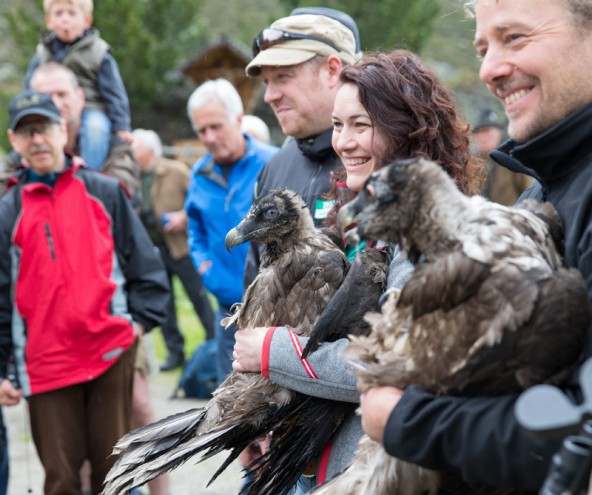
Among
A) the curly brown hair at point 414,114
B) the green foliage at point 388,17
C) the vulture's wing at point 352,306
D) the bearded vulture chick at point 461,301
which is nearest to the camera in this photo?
the bearded vulture chick at point 461,301

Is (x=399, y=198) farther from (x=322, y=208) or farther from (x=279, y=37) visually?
(x=279, y=37)

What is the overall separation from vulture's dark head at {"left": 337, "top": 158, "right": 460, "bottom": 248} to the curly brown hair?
91 centimetres

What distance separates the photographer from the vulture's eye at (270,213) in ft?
11.7

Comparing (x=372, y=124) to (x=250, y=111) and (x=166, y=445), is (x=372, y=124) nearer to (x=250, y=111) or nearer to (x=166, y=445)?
(x=166, y=445)

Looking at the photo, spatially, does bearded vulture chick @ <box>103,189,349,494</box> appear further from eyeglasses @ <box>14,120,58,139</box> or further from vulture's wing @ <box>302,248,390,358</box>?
eyeglasses @ <box>14,120,58,139</box>

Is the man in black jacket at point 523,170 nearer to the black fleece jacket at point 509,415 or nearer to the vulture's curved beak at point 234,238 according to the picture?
the black fleece jacket at point 509,415

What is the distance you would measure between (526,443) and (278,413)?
1450mm

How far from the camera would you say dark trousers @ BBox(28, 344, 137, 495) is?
17.0ft

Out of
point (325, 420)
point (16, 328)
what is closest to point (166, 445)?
point (325, 420)

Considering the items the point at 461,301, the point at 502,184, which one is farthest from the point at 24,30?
the point at 461,301

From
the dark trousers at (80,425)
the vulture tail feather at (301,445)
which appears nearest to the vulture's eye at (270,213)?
the vulture tail feather at (301,445)

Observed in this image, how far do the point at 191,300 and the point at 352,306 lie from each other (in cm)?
828

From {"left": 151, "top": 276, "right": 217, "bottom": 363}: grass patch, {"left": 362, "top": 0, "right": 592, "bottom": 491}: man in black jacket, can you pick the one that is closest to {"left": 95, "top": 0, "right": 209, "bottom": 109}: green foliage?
{"left": 151, "top": 276, "right": 217, "bottom": 363}: grass patch

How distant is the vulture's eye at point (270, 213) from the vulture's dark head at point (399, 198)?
134 cm
